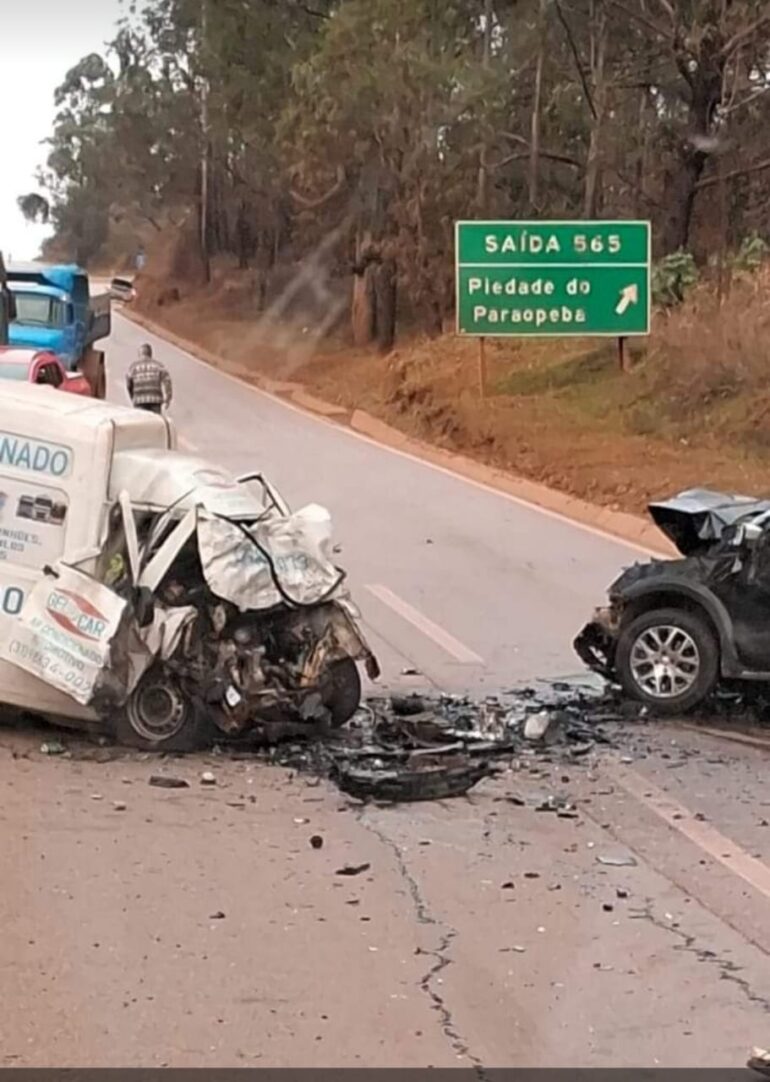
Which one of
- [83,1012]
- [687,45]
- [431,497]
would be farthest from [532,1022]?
[687,45]

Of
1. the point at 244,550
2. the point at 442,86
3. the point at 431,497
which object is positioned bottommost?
the point at 431,497

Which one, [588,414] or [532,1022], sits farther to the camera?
[588,414]

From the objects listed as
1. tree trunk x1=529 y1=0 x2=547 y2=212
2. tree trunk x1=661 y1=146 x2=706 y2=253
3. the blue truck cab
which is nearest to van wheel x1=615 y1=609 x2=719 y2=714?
the blue truck cab

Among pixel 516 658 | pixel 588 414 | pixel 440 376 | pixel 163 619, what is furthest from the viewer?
pixel 440 376

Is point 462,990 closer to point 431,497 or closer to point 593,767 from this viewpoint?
point 593,767

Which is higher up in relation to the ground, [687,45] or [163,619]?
[687,45]

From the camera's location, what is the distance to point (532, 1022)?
5.56 metres

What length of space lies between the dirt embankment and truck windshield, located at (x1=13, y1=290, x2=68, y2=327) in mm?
6737

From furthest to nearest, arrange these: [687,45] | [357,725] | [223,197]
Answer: [223,197], [687,45], [357,725]

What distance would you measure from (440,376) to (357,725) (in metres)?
27.4

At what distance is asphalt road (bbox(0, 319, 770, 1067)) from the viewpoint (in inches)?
214

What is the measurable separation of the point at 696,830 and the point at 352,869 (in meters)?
→ 1.62

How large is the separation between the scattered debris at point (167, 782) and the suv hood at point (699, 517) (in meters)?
3.25

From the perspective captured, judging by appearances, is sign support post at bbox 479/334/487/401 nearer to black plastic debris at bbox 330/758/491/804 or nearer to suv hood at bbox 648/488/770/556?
suv hood at bbox 648/488/770/556
